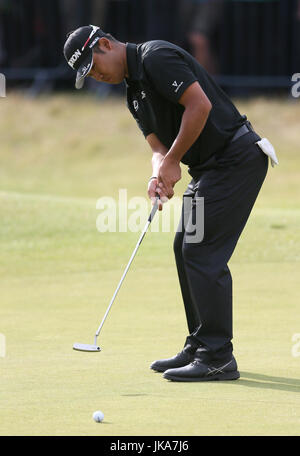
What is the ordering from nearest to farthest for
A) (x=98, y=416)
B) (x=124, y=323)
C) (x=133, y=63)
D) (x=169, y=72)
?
(x=98, y=416) → (x=169, y=72) → (x=133, y=63) → (x=124, y=323)

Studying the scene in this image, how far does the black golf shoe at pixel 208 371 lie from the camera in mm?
5188

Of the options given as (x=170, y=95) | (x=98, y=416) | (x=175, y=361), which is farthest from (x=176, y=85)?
(x=98, y=416)

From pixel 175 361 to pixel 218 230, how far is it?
69cm

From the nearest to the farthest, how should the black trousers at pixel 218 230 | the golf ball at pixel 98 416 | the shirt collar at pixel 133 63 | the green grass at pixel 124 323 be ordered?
the golf ball at pixel 98 416 → the green grass at pixel 124 323 → the shirt collar at pixel 133 63 → the black trousers at pixel 218 230

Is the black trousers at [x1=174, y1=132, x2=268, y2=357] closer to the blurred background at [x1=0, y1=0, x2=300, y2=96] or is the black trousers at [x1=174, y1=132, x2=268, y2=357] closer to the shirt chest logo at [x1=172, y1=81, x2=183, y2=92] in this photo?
the shirt chest logo at [x1=172, y1=81, x2=183, y2=92]

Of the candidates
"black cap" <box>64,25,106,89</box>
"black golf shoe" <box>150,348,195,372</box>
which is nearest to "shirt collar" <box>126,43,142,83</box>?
"black cap" <box>64,25,106,89</box>

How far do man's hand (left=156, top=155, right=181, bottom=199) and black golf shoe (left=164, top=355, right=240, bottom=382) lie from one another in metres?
0.85

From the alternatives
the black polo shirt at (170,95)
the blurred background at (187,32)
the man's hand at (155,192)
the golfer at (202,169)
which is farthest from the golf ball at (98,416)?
the blurred background at (187,32)

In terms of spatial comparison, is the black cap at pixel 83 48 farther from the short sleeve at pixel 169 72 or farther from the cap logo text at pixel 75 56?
the short sleeve at pixel 169 72

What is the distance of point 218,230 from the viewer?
5273 millimetres

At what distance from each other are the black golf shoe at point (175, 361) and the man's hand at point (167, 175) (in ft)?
2.64

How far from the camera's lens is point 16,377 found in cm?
514

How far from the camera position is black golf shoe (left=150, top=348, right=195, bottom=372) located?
5.31m

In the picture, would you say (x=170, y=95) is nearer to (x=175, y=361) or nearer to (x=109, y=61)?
(x=109, y=61)
